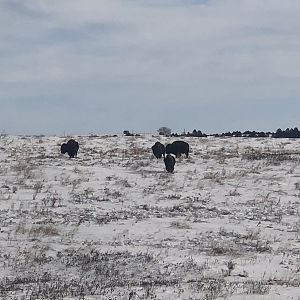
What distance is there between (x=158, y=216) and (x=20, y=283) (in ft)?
20.2

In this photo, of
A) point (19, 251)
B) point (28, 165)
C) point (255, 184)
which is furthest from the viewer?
point (28, 165)

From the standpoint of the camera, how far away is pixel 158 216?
1515cm

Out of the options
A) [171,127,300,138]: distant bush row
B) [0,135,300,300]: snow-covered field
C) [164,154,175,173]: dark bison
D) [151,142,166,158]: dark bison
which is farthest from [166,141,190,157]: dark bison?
[171,127,300,138]: distant bush row

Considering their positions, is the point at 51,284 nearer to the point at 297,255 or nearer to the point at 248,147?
the point at 297,255

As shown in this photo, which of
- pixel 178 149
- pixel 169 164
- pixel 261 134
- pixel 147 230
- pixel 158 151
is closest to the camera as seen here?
pixel 147 230

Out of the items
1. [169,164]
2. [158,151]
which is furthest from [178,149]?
[169,164]

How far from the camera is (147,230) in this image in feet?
44.5

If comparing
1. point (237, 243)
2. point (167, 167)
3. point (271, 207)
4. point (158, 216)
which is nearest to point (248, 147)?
point (167, 167)

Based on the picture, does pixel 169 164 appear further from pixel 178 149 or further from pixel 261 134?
pixel 261 134

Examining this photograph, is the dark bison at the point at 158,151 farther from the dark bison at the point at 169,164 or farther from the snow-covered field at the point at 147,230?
the dark bison at the point at 169,164

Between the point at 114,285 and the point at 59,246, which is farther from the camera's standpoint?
the point at 59,246

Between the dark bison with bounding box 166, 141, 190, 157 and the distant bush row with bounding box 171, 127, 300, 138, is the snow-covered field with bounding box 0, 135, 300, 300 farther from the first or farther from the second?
the distant bush row with bounding box 171, 127, 300, 138

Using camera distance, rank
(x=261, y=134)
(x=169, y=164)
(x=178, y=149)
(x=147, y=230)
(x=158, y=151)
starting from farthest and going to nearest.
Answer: (x=261, y=134), (x=178, y=149), (x=158, y=151), (x=169, y=164), (x=147, y=230)

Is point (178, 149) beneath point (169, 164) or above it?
above
